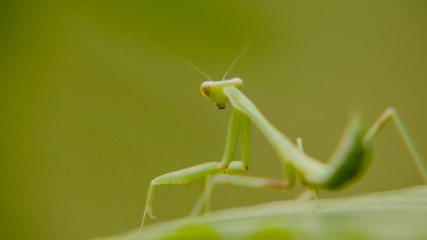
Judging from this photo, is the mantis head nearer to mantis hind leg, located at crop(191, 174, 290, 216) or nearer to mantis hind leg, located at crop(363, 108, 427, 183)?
mantis hind leg, located at crop(191, 174, 290, 216)

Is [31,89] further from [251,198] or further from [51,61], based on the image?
[251,198]

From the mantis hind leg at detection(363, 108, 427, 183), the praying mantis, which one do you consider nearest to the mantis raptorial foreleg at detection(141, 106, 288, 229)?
the praying mantis

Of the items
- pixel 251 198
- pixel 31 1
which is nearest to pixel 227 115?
pixel 251 198

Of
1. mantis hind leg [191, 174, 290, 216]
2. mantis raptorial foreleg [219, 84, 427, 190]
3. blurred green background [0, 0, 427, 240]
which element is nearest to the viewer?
mantis raptorial foreleg [219, 84, 427, 190]

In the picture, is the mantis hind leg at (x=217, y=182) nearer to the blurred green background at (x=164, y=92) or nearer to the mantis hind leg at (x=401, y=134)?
the mantis hind leg at (x=401, y=134)

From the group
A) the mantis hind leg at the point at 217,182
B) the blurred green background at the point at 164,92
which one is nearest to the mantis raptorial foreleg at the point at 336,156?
the mantis hind leg at the point at 217,182

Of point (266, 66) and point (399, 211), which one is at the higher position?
point (266, 66)
